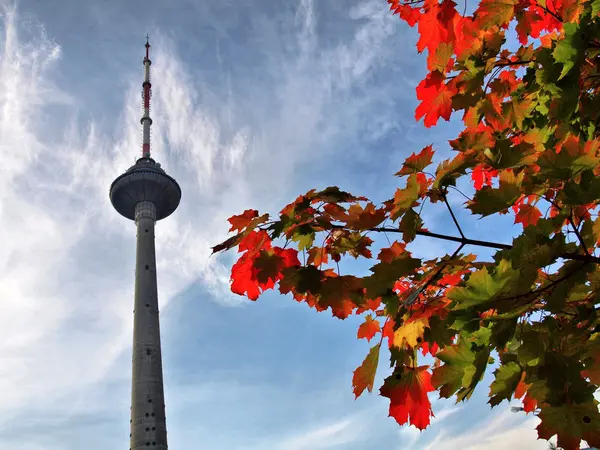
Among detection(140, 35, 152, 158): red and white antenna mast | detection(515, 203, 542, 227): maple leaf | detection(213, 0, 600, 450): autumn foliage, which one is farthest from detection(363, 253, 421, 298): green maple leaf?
detection(140, 35, 152, 158): red and white antenna mast

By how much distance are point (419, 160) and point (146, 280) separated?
3727cm

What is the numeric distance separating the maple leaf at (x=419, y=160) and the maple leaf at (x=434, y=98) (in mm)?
826

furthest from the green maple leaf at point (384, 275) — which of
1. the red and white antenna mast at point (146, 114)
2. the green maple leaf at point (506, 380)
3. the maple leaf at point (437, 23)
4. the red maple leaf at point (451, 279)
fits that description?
the red and white antenna mast at point (146, 114)

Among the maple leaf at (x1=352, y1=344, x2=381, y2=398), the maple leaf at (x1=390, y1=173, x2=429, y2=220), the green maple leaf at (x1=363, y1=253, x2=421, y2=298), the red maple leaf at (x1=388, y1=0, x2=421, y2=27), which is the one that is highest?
the red maple leaf at (x1=388, y1=0, x2=421, y2=27)

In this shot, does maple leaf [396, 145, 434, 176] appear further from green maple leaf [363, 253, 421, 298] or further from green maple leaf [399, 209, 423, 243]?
green maple leaf [363, 253, 421, 298]

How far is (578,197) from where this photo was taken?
52.5 inches

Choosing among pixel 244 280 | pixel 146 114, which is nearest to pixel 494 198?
pixel 244 280

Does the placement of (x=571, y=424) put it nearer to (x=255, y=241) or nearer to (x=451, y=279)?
(x=451, y=279)

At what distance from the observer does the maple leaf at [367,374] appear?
1.74 m

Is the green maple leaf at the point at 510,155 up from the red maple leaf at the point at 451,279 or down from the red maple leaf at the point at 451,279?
up

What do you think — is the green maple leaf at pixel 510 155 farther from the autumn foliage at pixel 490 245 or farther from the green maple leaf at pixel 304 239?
the green maple leaf at pixel 304 239

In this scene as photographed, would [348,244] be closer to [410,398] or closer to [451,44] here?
[410,398]

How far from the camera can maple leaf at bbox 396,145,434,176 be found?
1.77 m

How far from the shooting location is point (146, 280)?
36531 mm
